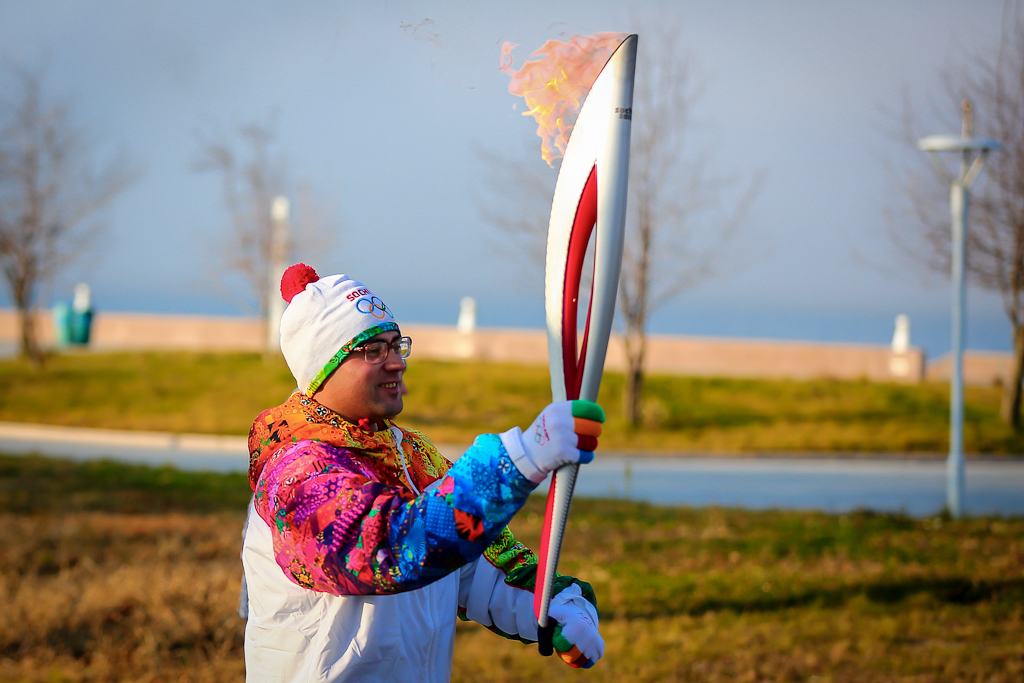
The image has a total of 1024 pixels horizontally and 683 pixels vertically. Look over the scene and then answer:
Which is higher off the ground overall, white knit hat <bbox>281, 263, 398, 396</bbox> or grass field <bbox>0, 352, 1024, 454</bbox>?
white knit hat <bbox>281, 263, 398, 396</bbox>

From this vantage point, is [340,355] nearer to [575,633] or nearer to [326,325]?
[326,325]

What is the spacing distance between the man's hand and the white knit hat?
25.6 inches

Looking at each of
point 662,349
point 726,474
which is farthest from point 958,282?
point 662,349

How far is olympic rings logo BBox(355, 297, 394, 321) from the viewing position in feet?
6.82

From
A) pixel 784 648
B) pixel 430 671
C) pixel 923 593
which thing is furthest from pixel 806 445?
pixel 430 671

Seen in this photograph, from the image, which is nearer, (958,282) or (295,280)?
(295,280)

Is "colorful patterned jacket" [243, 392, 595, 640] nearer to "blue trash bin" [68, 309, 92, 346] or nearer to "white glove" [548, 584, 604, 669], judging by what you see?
"white glove" [548, 584, 604, 669]

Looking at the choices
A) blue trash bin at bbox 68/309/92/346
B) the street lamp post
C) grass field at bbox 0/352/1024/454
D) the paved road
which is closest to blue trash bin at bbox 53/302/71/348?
blue trash bin at bbox 68/309/92/346

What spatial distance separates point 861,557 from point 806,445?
9.22 meters

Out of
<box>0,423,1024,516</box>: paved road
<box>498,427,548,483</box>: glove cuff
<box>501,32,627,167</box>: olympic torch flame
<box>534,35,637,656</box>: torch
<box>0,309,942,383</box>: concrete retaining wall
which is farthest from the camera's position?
<box>0,309,942,383</box>: concrete retaining wall

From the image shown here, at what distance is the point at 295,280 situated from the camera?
2.20 metres

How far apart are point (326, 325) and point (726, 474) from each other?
1220cm

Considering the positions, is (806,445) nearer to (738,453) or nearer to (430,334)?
(738,453)

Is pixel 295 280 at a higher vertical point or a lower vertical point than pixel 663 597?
higher
